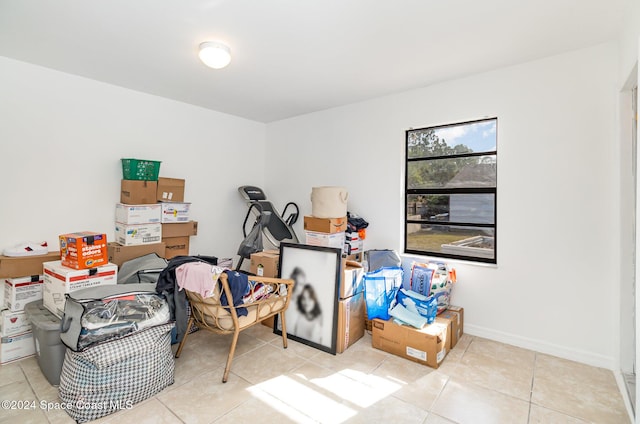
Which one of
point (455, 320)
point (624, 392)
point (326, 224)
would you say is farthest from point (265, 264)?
point (624, 392)

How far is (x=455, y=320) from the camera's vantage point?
2.90 metres

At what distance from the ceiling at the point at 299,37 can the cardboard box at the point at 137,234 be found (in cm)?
158

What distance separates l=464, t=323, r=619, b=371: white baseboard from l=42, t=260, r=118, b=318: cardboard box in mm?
3364

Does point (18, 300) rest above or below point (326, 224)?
below

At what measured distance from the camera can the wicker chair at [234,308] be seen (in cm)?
228

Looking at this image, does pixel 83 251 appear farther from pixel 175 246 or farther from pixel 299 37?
pixel 299 37

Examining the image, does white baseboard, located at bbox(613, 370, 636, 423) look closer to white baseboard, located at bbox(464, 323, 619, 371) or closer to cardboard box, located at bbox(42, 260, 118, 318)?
white baseboard, located at bbox(464, 323, 619, 371)

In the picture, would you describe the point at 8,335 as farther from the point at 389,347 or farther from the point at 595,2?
the point at 595,2

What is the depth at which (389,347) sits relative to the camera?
276 centimetres

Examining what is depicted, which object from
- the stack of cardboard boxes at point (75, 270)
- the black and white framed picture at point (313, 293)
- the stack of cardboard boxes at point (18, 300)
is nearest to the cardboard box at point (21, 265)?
the stack of cardboard boxes at point (18, 300)

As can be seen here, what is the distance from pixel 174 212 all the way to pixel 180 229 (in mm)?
235

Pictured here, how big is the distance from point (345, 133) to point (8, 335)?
12.8ft

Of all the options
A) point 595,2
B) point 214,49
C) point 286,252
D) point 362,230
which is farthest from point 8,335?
point 595,2

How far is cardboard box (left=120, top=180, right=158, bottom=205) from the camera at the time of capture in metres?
3.35
